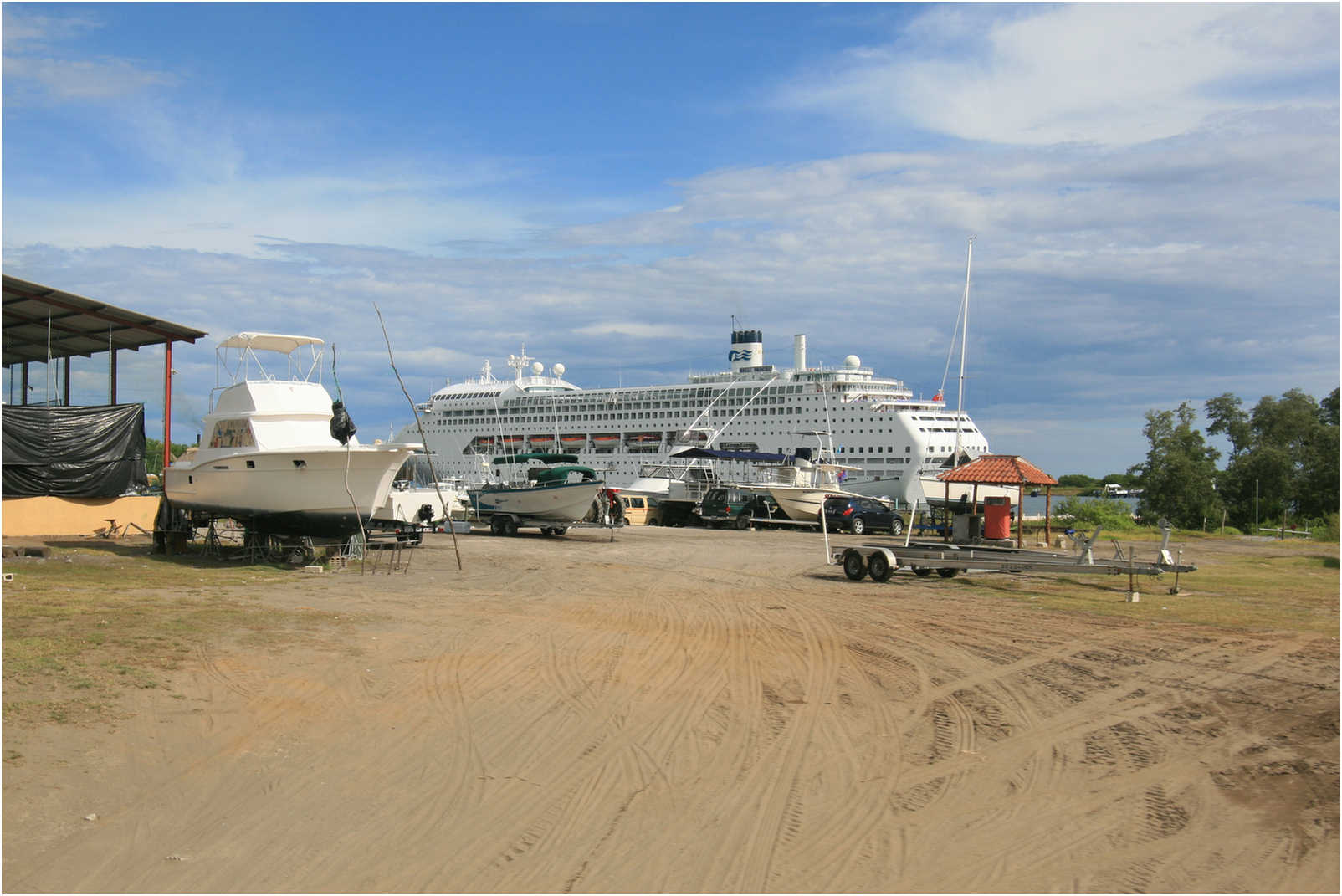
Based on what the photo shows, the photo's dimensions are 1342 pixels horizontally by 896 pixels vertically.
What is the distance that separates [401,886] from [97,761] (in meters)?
2.50

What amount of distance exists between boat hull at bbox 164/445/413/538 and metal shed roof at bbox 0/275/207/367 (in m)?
5.66

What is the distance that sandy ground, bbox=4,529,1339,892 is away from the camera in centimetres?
465

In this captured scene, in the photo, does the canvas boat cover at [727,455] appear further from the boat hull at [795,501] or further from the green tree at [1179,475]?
the green tree at [1179,475]

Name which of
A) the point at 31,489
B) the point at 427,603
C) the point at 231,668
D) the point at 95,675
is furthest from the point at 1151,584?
the point at 31,489

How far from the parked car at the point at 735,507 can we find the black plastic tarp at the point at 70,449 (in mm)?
17782

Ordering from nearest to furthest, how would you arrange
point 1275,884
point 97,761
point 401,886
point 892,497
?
point 401,886 → point 1275,884 → point 97,761 → point 892,497

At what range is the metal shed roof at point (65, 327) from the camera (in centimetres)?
2008

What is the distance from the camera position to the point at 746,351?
66.4 metres

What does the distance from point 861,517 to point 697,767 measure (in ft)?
83.4

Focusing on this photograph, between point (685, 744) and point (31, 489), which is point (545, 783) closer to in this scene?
point (685, 744)

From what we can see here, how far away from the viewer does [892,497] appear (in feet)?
170

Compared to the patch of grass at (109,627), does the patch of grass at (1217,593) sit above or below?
above

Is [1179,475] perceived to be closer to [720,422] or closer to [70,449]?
[720,422]

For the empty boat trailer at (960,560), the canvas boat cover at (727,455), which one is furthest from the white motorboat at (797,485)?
the empty boat trailer at (960,560)
